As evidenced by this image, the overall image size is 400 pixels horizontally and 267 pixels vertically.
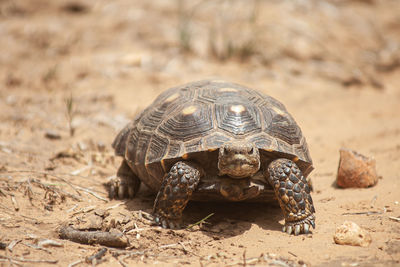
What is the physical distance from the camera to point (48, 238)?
3.19 metres

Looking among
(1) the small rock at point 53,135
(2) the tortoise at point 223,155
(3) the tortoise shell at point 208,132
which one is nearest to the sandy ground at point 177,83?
(1) the small rock at point 53,135

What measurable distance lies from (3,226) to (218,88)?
2.25m

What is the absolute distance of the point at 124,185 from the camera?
433 cm

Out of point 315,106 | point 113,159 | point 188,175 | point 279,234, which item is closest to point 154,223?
point 188,175

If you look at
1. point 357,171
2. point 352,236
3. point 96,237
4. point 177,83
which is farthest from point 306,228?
point 177,83

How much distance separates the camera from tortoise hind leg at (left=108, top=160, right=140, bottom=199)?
14.1ft

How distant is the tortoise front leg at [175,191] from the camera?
3.44m

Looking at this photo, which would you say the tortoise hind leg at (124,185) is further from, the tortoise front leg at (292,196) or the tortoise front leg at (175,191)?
the tortoise front leg at (292,196)

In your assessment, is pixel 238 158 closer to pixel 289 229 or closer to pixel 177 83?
pixel 289 229

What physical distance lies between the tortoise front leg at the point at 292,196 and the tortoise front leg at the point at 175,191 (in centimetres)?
67

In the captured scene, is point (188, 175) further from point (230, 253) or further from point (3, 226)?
point (3, 226)

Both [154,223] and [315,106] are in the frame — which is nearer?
[154,223]

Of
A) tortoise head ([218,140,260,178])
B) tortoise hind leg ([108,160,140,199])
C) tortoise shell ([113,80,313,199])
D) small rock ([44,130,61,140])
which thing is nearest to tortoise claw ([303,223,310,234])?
tortoise shell ([113,80,313,199])

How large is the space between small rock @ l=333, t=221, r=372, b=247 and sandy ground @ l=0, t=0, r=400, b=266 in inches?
2.3
